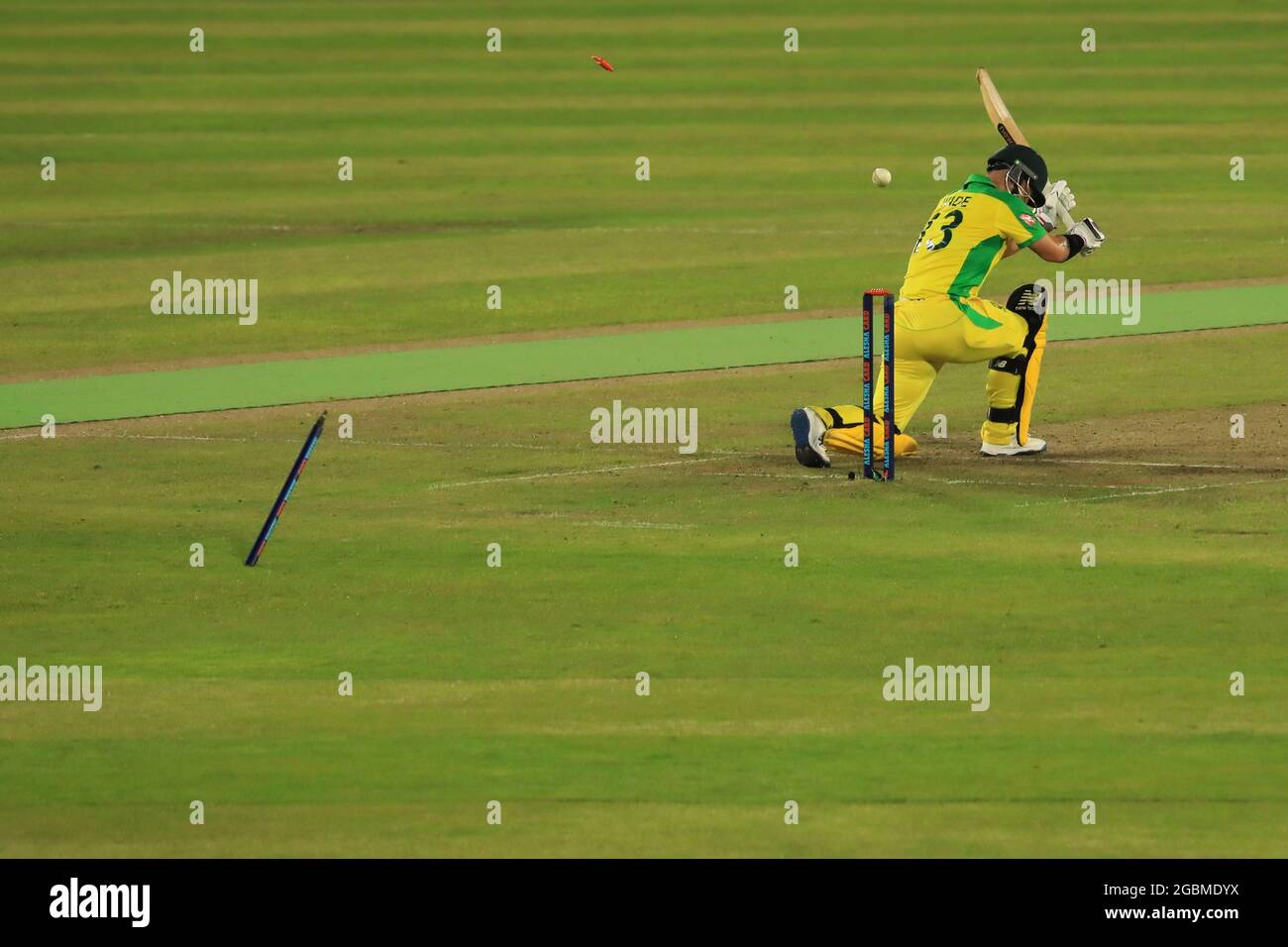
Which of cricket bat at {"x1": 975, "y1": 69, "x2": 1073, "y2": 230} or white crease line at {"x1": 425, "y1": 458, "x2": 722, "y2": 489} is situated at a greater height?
cricket bat at {"x1": 975, "y1": 69, "x2": 1073, "y2": 230}

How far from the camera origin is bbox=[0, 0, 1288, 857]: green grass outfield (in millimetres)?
10305

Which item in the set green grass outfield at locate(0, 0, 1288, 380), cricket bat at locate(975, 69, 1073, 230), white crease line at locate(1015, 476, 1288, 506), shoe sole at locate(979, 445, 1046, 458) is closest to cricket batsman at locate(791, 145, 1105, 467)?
cricket bat at locate(975, 69, 1073, 230)

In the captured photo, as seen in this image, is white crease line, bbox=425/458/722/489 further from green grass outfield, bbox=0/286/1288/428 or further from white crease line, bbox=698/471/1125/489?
green grass outfield, bbox=0/286/1288/428

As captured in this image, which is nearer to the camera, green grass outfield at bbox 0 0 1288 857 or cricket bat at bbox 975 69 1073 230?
green grass outfield at bbox 0 0 1288 857

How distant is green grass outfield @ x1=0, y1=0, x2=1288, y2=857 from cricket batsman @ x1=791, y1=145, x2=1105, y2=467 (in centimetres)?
46

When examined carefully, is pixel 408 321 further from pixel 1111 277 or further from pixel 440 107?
pixel 440 107

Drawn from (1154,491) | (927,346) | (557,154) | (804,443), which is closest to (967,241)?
(927,346)

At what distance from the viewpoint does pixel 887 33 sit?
41.8 meters

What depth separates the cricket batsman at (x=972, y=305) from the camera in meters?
15.7

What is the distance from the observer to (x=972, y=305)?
51.7 ft

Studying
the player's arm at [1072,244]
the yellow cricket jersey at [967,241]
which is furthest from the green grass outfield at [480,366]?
the player's arm at [1072,244]

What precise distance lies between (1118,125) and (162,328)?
17.2m

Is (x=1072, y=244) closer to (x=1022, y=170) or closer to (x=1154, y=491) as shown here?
(x=1022, y=170)

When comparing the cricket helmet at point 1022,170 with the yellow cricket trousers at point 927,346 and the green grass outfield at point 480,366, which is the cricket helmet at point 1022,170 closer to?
the yellow cricket trousers at point 927,346
